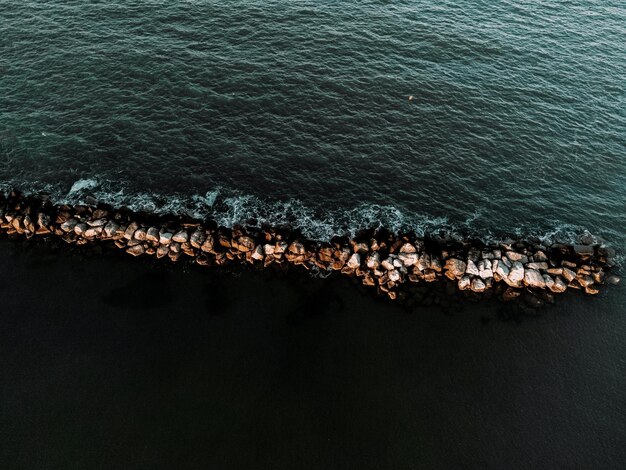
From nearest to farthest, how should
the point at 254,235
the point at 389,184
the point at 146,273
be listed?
the point at 146,273 < the point at 254,235 < the point at 389,184

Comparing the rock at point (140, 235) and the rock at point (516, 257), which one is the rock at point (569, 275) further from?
the rock at point (140, 235)

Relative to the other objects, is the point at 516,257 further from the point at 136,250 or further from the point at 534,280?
the point at 136,250

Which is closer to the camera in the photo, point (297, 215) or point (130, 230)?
point (130, 230)

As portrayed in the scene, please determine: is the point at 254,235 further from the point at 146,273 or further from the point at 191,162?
the point at 191,162

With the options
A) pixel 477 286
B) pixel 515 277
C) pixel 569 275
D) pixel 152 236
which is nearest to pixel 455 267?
pixel 477 286

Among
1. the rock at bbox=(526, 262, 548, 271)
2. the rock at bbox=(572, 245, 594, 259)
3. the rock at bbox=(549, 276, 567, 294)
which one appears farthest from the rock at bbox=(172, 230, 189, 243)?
the rock at bbox=(572, 245, 594, 259)

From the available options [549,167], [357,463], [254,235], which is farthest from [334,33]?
[357,463]

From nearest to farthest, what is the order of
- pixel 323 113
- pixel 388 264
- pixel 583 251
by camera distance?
pixel 388 264
pixel 583 251
pixel 323 113
